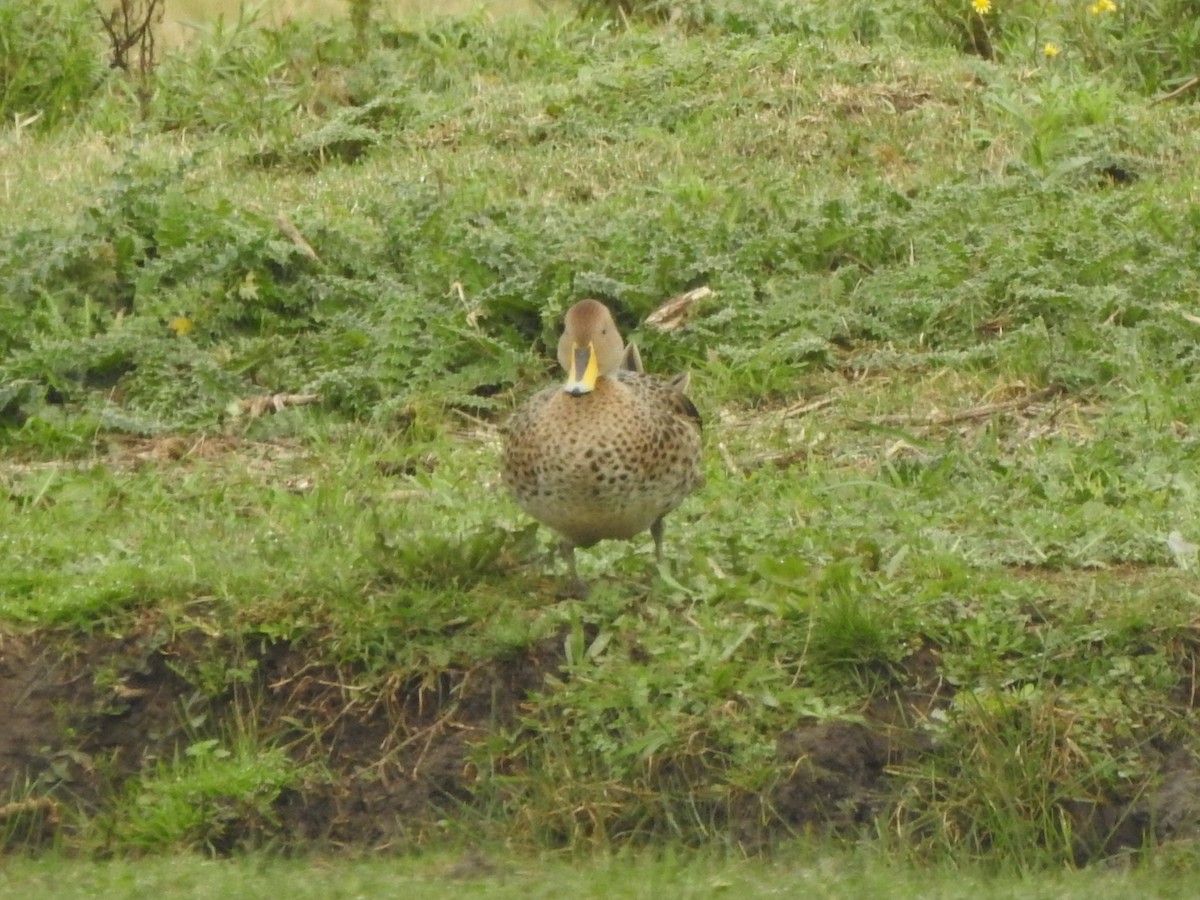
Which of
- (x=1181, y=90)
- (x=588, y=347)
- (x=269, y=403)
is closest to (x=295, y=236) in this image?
(x=269, y=403)

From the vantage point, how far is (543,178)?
1053 cm

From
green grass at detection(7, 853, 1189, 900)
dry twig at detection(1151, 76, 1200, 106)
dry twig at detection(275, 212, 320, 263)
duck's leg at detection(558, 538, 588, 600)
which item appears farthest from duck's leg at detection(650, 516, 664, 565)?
dry twig at detection(1151, 76, 1200, 106)

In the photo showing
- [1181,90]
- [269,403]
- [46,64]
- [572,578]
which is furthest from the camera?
[46,64]

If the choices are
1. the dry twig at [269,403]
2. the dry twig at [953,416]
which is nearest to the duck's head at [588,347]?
the dry twig at [953,416]

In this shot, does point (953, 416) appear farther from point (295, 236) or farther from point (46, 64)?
point (46, 64)

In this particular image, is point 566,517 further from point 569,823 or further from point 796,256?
point 796,256

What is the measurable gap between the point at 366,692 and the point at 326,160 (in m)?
5.54

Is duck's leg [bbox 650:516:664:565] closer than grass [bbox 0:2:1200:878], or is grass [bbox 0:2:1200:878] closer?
grass [bbox 0:2:1200:878]

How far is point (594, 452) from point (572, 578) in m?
0.56

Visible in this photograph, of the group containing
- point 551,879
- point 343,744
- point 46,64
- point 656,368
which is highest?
point 46,64

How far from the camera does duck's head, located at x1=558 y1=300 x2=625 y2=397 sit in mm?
6105

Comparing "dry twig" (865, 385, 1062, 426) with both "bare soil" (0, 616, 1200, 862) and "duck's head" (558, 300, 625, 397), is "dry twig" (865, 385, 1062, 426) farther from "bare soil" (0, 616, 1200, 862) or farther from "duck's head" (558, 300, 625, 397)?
"bare soil" (0, 616, 1200, 862)

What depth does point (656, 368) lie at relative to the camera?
8773 mm

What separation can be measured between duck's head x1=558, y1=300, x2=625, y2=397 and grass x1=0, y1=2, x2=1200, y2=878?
0.57 m
